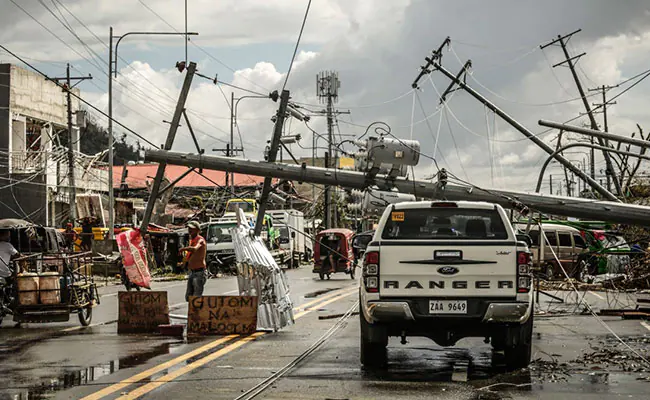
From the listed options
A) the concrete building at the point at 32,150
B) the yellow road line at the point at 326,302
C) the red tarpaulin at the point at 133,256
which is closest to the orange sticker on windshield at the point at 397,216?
the red tarpaulin at the point at 133,256

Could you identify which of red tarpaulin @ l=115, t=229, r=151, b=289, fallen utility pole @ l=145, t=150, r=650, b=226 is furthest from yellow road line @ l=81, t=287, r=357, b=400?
fallen utility pole @ l=145, t=150, r=650, b=226

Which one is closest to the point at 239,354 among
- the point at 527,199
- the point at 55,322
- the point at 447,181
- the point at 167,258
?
the point at 55,322

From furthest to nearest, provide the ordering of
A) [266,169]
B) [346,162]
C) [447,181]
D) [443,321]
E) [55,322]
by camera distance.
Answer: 1. [346,162]
2. [266,169]
3. [447,181]
4. [55,322]
5. [443,321]

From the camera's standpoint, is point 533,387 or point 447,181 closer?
point 533,387

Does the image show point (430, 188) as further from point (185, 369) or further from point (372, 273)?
point (185, 369)

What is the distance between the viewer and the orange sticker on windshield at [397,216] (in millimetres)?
12078

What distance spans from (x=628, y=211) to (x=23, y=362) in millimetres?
13154

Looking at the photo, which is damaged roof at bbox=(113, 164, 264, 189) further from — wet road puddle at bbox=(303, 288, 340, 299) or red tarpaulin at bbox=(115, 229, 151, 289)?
red tarpaulin at bbox=(115, 229, 151, 289)

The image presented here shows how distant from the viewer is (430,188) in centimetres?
2091

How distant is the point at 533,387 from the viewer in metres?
9.78

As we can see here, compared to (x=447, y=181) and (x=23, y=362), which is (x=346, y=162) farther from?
(x=23, y=362)

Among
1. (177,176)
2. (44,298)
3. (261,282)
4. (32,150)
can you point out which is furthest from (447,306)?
(177,176)

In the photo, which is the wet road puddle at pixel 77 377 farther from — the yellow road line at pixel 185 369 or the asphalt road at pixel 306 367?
the yellow road line at pixel 185 369

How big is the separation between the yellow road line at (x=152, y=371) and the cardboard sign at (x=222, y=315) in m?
0.55
